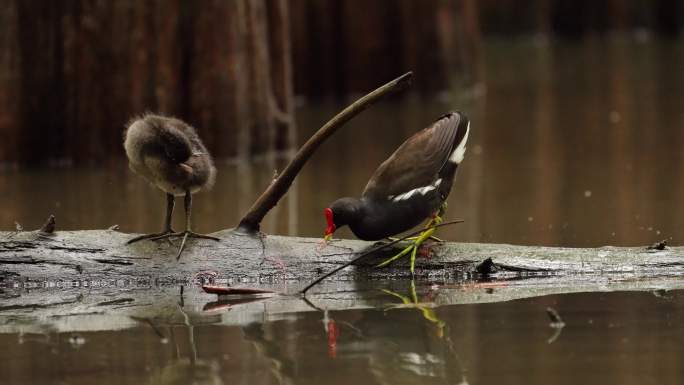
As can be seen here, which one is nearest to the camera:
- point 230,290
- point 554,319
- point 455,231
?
point 554,319

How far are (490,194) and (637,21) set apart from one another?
19542 mm

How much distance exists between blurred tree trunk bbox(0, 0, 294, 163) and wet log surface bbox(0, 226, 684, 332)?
4911 millimetres

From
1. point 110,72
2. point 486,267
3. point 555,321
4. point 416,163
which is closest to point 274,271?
point 416,163

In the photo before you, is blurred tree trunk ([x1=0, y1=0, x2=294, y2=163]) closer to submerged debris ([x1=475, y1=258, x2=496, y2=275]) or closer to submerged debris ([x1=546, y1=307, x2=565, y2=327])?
submerged debris ([x1=475, y1=258, x2=496, y2=275])

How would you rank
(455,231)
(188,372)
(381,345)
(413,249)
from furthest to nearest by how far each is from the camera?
(455,231) < (413,249) < (381,345) < (188,372)

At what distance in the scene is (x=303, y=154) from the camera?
6.17 metres

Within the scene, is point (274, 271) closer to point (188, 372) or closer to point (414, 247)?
point (414, 247)

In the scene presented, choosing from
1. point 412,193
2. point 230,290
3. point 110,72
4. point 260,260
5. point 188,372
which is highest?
point 110,72

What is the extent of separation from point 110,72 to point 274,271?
204 inches

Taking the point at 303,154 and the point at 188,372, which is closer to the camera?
the point at 188,372

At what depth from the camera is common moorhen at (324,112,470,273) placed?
19.6ft

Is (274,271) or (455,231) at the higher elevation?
(455,231)

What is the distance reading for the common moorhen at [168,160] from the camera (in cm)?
620

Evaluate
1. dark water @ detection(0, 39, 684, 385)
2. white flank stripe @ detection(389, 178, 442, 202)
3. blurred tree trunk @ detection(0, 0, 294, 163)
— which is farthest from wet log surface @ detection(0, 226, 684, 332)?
blurred tree trunk @ detection(0, 0, 294, 163)
